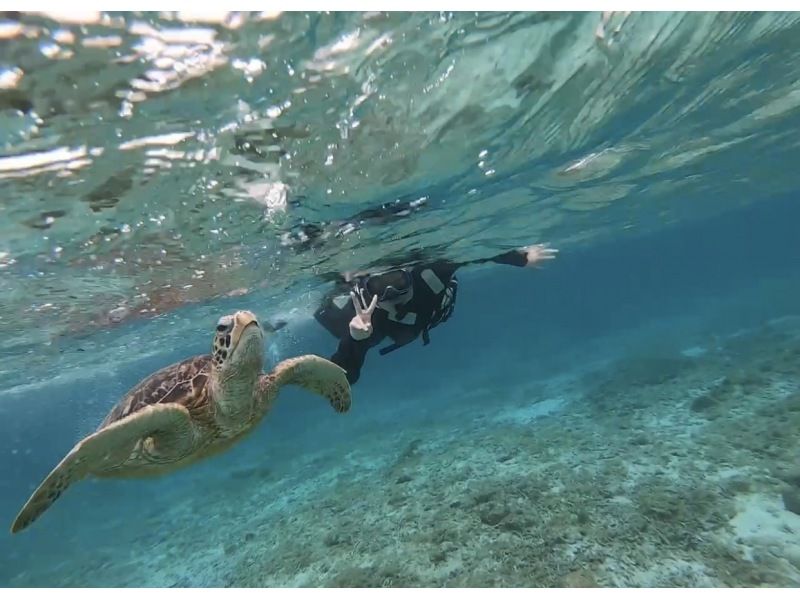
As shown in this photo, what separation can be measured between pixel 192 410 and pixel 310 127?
14.9 ft

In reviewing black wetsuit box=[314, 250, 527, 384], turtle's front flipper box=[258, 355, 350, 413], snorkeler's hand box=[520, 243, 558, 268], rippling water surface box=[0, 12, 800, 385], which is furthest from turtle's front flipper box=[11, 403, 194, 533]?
snorkeler's hand box=[520, 243, 558, 268]

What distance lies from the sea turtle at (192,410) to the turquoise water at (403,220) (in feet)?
10.5

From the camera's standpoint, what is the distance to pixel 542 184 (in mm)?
Answer: 14258

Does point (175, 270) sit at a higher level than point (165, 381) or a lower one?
higher

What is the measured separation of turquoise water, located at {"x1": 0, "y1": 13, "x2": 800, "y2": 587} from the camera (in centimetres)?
574

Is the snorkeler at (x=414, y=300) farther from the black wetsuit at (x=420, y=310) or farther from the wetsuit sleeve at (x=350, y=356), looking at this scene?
the wetsuit sleeve at (x=350, y=356)

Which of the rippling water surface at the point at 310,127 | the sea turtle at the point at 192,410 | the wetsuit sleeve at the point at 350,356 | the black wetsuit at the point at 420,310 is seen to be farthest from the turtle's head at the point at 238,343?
the black wetsuit at the point at 420,310

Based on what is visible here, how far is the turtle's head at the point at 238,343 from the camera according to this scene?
16.4 feet

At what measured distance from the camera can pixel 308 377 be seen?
6.91 meters

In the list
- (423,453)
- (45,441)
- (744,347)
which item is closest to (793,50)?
(423,453)

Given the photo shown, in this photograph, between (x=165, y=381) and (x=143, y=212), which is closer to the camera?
(x=165, y=381)

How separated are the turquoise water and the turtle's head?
3.01 m

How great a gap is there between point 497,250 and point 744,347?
12.4 meters

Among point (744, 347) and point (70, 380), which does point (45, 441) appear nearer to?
point (70, 380)
